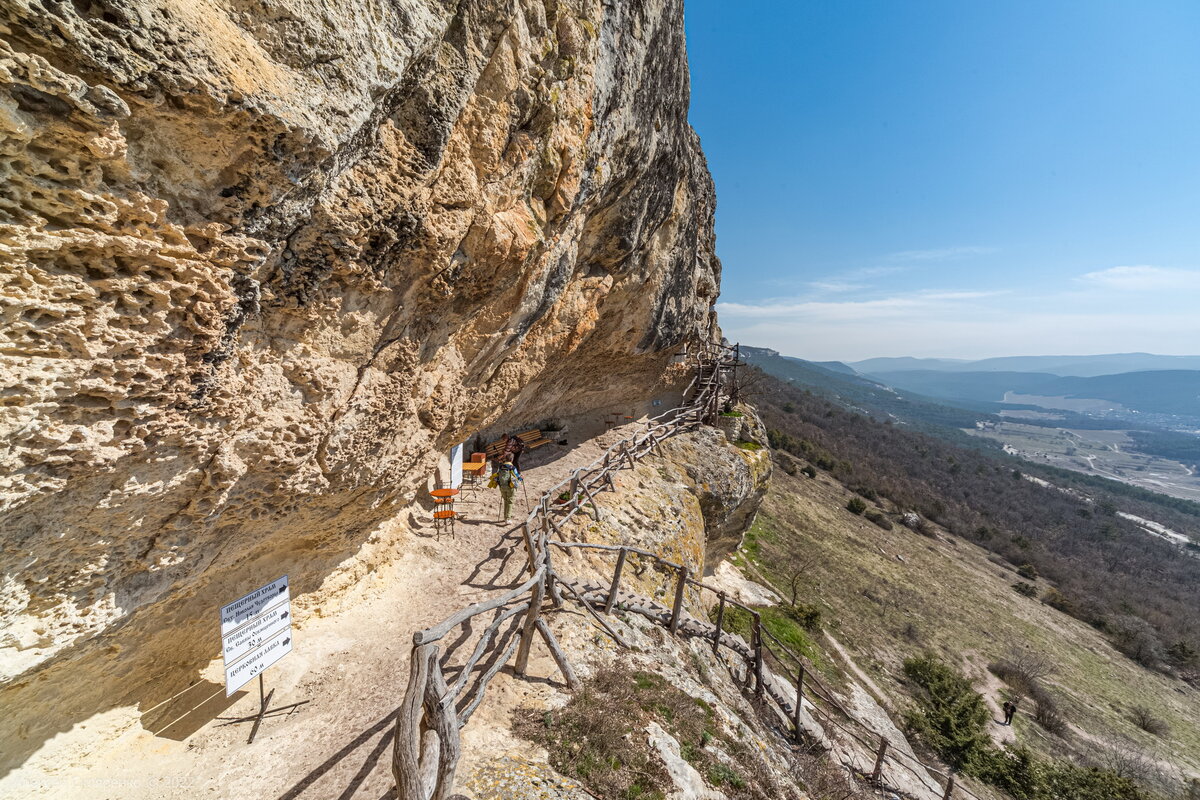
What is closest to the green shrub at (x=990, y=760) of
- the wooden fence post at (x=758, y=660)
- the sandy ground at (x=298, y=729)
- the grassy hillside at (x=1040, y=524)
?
the wooden fence post at (x=758, y=660)

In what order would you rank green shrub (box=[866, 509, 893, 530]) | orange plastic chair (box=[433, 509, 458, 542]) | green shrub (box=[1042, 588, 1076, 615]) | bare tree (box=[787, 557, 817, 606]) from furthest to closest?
1. green shrub (box=[866, 509, 893, 530])
2. green shrub (box=[1042, 588, 1076, 615])
3. bare tree (box=[787, 557, 817, 606])
4. orange plastic chair (box=[433, 509, 458, 542])

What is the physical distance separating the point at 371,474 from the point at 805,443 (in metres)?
47.5

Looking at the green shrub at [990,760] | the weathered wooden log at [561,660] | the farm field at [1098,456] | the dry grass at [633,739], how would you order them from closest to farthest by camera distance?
1. the dry grass at [633,739]
2. the weathered wooden log at [561,660]
3. the green shrub at [990,760]
4. the farm field at [1098,456]

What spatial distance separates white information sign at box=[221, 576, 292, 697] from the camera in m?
4.46

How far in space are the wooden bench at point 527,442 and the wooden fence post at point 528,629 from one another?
6472 mm

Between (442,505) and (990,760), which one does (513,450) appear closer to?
(442,505)

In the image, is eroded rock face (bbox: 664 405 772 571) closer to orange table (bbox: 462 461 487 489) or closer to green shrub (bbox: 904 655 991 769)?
orange table (bbox: 462 461 487 489)

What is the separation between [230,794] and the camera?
4164 millimetres

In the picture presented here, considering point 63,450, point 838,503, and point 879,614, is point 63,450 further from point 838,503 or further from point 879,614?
point 838,503

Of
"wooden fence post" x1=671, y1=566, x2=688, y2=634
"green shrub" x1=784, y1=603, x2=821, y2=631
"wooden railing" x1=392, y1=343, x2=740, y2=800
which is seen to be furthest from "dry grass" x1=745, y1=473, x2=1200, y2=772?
"wooden railing" x1=392, y1=343, x2=740, y2=800

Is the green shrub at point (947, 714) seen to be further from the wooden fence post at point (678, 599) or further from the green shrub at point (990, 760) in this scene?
the wooden fence post at point (678, 599)

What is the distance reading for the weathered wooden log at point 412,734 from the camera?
334 centimetres

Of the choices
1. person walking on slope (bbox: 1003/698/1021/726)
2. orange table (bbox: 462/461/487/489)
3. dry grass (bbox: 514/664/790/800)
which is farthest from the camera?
person walking on slope (bbox: 1003/698/1021/726)

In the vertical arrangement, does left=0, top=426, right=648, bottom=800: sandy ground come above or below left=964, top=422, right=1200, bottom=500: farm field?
above
